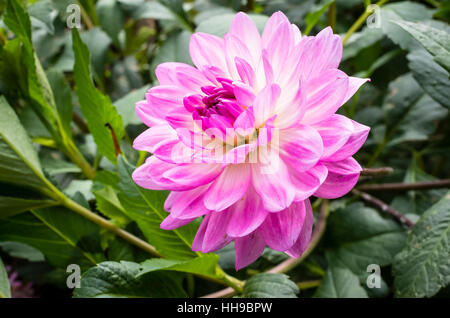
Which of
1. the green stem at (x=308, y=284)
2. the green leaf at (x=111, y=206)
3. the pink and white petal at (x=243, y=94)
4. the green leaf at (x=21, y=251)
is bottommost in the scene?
the green stem at (x=308, y=284)

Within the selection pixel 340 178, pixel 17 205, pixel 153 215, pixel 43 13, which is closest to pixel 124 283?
pixel 153 215

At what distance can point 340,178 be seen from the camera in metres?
0.43

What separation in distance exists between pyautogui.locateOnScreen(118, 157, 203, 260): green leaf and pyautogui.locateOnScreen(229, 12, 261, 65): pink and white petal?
213 mm

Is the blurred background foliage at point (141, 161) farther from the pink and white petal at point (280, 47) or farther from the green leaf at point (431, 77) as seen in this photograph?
the pink and white petal at point (280, 47)

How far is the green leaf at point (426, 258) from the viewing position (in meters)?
0.55

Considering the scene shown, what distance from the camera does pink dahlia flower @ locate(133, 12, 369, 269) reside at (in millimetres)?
419

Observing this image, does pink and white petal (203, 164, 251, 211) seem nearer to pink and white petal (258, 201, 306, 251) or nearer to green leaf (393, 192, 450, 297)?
pink and white petal (258, 201, 306, 251)

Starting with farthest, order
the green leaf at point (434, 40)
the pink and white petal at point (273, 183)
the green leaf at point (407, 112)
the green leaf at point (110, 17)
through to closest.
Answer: the green leaf at point (110, 17) < the green leaf at point (407, 112) < the green leaf at point (434, 40) < the pink and white petal at point (273, 183)

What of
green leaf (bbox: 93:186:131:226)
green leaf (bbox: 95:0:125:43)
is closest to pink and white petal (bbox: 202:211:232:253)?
green leaf (bbox: 93:186:131:226)

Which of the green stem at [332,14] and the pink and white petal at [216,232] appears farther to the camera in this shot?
the green stem at [332,14]

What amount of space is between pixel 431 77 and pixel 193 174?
1.36 feet

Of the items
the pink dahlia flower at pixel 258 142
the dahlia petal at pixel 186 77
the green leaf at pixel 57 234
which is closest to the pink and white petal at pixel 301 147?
the pink dahlia flower at pixel 258 142

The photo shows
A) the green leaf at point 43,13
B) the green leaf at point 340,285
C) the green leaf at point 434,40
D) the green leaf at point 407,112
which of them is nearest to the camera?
the green leaf at point 434,40

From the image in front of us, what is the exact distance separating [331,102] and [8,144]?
44 cm
